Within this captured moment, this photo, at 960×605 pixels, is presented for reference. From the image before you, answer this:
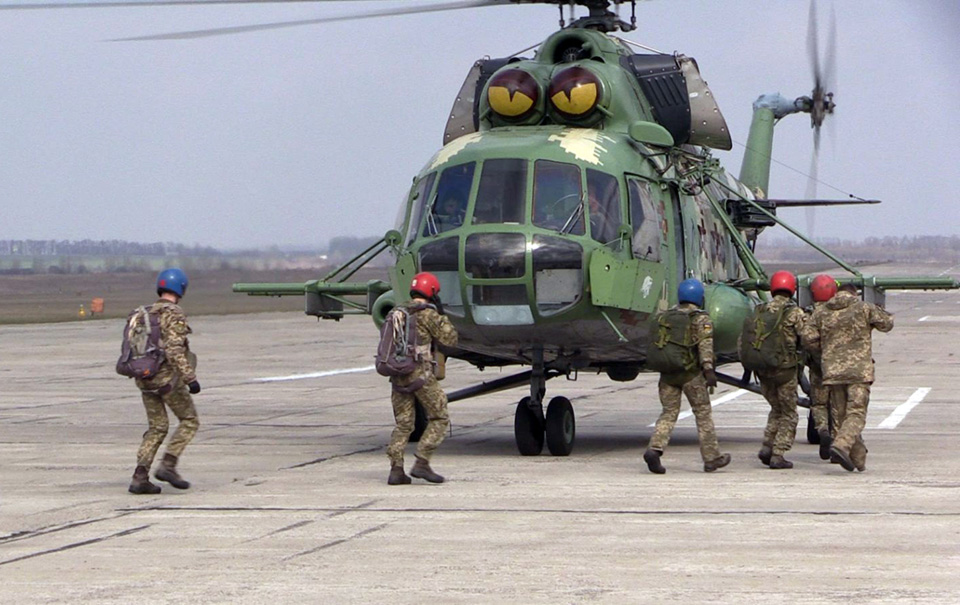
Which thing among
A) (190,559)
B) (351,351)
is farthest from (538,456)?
(351,351)

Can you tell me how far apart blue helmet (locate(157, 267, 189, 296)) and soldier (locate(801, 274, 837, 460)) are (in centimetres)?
540

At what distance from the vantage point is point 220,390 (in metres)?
25.4

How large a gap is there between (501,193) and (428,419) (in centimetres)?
235

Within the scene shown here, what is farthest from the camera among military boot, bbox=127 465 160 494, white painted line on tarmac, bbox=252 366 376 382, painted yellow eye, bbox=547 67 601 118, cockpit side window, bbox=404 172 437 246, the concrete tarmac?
white painted line on tarmac, bbox=252 366 376 382

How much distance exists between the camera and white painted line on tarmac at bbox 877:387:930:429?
18.6 metres

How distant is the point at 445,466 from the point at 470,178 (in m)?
2.60

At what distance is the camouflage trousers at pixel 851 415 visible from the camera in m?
13.1

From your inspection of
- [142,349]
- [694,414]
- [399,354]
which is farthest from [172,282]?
[694,414]

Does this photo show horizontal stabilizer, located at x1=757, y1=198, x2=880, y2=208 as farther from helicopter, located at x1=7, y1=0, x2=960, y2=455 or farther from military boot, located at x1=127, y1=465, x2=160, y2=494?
military boot, located at x1=127, y1=465, x2=160, y2=494

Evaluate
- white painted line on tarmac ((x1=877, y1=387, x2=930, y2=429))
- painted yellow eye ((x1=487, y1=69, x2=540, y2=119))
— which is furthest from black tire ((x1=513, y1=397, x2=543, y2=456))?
white painted line on tarmac ((x1=877, y1=387, x2=930, y2=429))

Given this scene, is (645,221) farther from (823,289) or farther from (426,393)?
(426,393)

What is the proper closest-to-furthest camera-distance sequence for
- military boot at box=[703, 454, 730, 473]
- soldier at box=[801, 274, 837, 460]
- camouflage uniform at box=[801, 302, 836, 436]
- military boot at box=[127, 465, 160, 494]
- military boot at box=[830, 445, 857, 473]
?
military boot at box=[127, 465, 160, 494], military boot at box=[830, 445, 857, 473], military boot at box=[703, 454, 730, 473], soldier at box=[801, 274, 837, 460], camouflage uniform at box=[801, 302, 836, 436]

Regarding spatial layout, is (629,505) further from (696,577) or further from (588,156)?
(588,156)

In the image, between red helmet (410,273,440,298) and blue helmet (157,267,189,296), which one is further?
red helmet (410,273,440,298)
